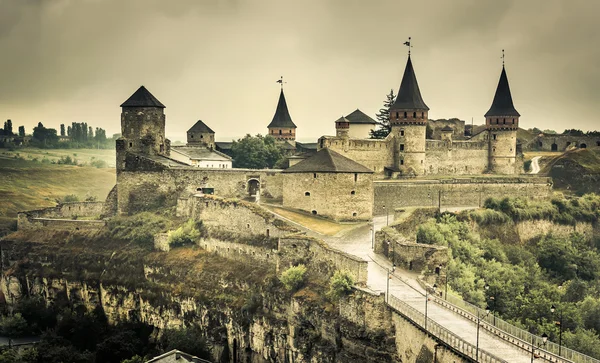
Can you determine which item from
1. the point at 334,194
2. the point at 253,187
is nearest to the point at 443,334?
the point at 334,194

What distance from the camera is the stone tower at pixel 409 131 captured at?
63.7 meters

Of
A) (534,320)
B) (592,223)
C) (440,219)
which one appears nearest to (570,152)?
(592,223)

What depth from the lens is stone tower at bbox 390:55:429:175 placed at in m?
63.7

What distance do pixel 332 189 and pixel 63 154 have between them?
192ft

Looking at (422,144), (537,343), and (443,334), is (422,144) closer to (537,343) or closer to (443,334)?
(537,343)

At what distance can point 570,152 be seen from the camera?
79688mm

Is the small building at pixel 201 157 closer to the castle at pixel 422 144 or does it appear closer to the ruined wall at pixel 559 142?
the castle at pixel 422 144

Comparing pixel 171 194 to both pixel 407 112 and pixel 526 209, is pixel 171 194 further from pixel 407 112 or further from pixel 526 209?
pixel 526 209

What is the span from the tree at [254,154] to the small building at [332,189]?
14.5 metres

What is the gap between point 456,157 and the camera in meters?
69.3

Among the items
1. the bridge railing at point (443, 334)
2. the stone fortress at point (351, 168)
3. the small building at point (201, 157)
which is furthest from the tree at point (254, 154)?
the bridge railing at point (443, 334)

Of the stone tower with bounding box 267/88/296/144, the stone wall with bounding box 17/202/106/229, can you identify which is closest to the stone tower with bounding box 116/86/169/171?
the stone wall with bounding box 17/202/106/229

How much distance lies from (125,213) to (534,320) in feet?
97.6

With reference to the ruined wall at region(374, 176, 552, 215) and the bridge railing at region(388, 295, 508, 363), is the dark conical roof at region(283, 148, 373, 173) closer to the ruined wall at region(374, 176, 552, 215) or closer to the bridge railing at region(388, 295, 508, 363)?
the ruined wall at region(374, 176, 552, 215)
